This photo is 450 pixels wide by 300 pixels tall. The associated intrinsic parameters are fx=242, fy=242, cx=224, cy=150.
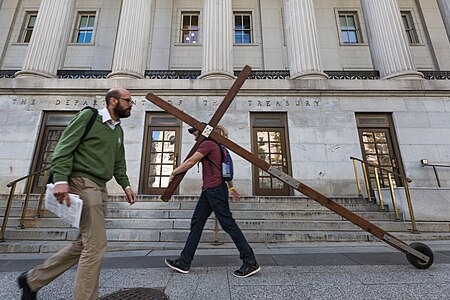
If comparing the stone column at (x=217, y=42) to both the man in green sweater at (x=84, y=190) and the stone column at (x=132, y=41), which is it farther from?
the man in green sweater at (x=84, y=190)

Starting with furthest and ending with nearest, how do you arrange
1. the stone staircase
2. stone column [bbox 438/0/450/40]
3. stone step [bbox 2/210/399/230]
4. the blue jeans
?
stone column [bbox 438/0/450/40], stone step [bbox 2/210/399/230], the stone staircase, the blue jeans

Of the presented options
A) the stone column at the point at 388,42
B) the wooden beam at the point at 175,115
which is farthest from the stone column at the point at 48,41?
the stone column at the point at 388,42

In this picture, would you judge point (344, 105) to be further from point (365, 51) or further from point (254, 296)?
point (254, 296)

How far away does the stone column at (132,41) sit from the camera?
1016 centimetres

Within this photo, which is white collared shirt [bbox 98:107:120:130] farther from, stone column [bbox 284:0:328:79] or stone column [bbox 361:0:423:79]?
stone column [bbox 361:0:423:79]

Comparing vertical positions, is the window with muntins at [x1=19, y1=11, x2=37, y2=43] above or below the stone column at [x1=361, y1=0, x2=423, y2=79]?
above

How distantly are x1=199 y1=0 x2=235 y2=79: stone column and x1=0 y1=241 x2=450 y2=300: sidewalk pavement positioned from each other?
7879 mm

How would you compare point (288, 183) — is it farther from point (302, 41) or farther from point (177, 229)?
point (302, 41)

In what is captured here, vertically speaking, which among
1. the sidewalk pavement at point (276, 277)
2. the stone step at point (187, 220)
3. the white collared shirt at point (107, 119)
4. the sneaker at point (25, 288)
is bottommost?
the sidewalk pavement at point (276, 277)

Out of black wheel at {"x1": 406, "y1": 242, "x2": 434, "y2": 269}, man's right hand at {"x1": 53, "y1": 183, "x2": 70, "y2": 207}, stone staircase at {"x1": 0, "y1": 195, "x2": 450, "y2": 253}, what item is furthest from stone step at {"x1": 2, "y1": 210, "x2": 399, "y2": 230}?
man's right hand at {"x1": 53, "y1": 183, "x2": 70, "y2": 207}

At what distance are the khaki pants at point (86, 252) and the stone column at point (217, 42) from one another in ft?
28.6

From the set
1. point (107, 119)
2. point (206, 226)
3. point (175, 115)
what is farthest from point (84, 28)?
point (107, 119)

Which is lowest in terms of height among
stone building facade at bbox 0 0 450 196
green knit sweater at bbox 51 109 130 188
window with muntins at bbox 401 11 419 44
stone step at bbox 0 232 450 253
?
stone step at bbox 0 232 450 253

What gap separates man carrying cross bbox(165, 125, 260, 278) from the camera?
3020 mm
